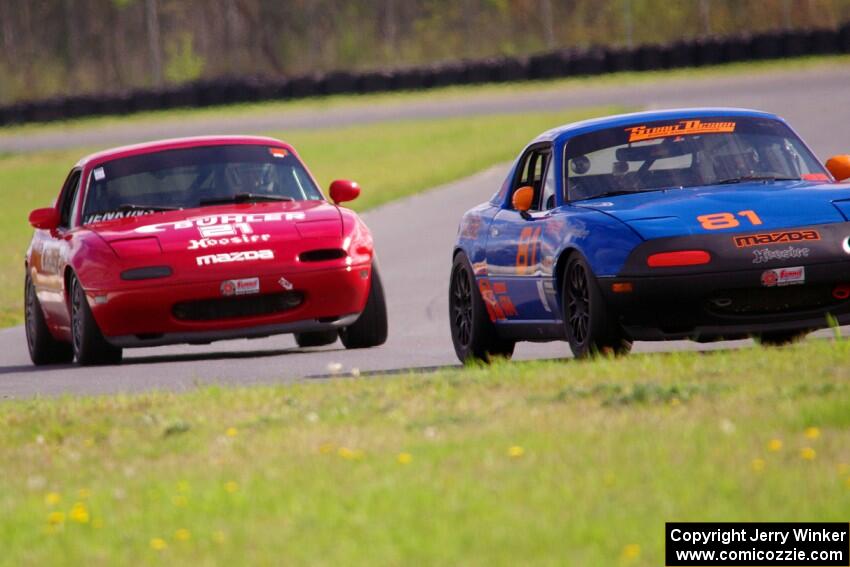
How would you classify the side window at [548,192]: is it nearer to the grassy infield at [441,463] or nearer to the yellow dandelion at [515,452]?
the grassy infield at [441,463]

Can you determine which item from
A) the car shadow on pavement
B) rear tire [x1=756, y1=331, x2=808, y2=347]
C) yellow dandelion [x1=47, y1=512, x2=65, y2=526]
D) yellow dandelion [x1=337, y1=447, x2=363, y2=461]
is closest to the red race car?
the car shadow on pavement

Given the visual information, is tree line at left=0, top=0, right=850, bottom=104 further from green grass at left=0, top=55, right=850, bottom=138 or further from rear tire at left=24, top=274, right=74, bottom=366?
rear tire at left=24, top=274, right=74, bottom=366

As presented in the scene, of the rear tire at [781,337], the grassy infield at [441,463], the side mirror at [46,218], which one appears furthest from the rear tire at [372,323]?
the grassy infield at [441,463]

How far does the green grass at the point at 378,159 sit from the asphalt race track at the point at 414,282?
4.32 feet

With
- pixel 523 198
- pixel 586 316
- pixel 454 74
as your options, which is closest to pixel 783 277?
pixel 586 316

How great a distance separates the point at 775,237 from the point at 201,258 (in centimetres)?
391

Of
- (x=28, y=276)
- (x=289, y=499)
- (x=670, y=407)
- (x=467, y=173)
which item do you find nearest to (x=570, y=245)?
(x=670, y=407)

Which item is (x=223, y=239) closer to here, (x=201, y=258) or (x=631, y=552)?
(x=201, y=258)

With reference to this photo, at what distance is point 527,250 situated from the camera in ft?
31.4

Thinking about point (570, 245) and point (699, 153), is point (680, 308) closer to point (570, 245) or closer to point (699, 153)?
point (570, 245)

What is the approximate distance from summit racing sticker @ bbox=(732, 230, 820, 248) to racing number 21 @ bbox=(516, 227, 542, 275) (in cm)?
137

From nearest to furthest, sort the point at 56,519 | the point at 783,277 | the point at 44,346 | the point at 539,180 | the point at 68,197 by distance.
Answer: the point at 56,519 < the point at 783,277 < the point at 539,180 < the point at 44,346 < the point at 68,197

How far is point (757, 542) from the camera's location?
179 inches

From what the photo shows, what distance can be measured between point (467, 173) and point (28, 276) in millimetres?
15901
